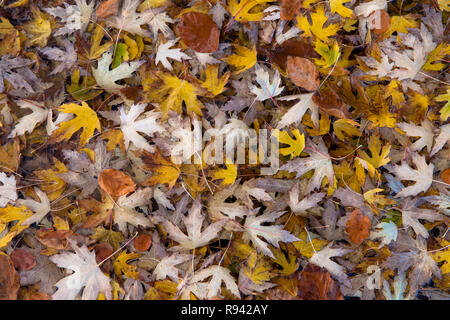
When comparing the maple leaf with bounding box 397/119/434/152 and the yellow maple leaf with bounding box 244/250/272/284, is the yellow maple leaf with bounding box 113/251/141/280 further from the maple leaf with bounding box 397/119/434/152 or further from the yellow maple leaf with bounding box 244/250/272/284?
the maple leaf with bounding box 397/119/434/152

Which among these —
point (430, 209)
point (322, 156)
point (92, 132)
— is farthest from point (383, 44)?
point (92, 132)

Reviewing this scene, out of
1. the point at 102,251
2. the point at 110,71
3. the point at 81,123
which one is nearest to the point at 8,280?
the point at 102,251

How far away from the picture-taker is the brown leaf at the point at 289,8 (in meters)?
1.20

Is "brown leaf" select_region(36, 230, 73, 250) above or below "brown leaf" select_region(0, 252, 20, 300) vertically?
above

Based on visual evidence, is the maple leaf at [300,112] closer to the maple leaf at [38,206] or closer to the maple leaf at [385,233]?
the maple leaf at [385,233]

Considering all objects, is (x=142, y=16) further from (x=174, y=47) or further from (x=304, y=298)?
(x=304, y=298)

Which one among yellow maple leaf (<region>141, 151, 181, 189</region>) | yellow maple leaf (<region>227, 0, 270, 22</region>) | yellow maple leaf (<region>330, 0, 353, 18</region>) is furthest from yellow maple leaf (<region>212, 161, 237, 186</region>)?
yellow maple leaf (<region>330, 0, 353, 18</region>)

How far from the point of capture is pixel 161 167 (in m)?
1.19

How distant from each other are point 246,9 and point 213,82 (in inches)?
9.7

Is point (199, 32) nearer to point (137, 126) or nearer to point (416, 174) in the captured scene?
point (137, 126)

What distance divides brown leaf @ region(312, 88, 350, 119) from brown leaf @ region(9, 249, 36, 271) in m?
1.00

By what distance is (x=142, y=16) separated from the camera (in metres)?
1.21

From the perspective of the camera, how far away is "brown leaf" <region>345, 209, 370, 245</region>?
1.19 meters

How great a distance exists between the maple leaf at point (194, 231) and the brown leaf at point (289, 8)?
0.63m
